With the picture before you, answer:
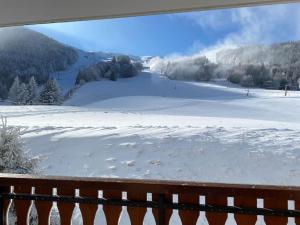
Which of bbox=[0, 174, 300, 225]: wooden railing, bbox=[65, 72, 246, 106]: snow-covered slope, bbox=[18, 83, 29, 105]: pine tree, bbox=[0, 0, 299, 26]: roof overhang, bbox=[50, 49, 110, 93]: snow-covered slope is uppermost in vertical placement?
bbox=[0, 0, 299, 26]: roof overhang

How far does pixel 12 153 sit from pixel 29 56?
80cm

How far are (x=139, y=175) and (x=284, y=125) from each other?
1090 millimetres

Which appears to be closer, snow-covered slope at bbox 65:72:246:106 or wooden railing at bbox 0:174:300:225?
wooden railing at bbox 0:174:300:225

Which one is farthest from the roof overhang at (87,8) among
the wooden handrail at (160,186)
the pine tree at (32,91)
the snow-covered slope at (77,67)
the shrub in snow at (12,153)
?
the wooden handrail at (160,186)

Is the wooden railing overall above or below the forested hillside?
below

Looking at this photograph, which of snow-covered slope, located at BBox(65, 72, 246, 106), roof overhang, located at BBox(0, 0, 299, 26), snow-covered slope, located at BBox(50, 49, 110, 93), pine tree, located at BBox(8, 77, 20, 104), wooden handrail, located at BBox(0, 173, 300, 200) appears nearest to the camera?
wooden handrail, located at BBox(0, 173, 300, 200)

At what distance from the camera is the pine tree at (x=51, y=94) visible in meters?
3.21

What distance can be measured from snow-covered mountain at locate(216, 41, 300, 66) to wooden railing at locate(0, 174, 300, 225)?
3.77ft

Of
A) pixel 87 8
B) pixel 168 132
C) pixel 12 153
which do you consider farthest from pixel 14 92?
pixel 168 132

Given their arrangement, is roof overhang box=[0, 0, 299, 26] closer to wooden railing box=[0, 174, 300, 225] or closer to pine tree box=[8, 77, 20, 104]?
pine tree box=[8, 77, 20, 104]

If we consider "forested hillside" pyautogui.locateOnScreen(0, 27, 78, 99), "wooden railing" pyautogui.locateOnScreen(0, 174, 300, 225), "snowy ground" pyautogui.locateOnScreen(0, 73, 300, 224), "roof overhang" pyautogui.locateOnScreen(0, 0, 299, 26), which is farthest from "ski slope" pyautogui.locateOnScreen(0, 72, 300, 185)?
"wooden railing" pyautogui.locateOnScreen(0, 174, 300, 225)

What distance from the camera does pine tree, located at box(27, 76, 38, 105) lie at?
324 centimetres

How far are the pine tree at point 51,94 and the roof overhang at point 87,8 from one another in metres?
0.49

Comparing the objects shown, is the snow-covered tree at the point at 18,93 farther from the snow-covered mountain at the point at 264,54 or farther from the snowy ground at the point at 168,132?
the snow-covered mountain at the point at 264,54
